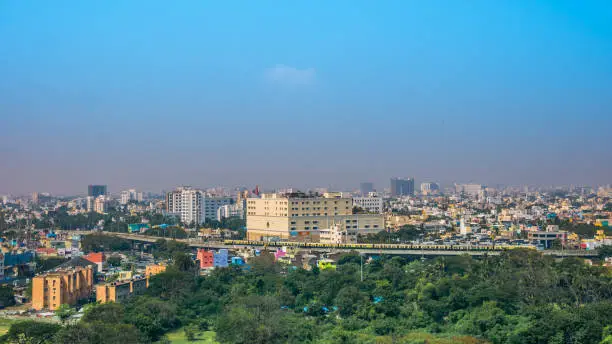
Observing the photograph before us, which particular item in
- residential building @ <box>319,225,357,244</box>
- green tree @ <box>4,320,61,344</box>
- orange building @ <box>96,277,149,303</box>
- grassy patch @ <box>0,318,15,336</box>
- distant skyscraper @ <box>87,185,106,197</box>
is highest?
distant skyscraper @ <box>87,185,106,197</box>

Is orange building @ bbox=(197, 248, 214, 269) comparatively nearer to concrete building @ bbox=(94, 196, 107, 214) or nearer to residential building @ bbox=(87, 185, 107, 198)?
concrete building @ bbox=(94, 196, 107, 214)

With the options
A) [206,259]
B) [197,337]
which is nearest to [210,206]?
[206,259]

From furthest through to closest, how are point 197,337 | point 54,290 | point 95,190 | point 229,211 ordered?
point 95,190, point 229,211, point 54,290, point 197,337

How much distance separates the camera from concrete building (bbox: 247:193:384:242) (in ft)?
113

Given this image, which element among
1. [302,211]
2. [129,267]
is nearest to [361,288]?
[129,267]

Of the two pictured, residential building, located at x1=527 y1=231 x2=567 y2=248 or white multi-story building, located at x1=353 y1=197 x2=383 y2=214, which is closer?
residential building, located at x1=527 y1=231 x2=567 y2=248

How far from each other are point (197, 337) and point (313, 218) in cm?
1976

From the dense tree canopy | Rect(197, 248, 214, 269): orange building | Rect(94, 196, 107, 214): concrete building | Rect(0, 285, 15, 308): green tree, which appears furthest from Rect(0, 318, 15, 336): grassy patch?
Rect(94, 196, 107, 214): concrete building

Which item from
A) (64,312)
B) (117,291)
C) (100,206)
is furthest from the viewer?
(100,206)

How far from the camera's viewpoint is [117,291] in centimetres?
1812

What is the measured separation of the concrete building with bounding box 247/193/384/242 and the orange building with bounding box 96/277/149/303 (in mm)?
15429

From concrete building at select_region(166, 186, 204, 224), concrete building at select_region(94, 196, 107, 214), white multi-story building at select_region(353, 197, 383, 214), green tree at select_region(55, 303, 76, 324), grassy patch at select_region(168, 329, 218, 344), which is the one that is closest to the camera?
grassy patch at select_region(168, 329, 218, 344)

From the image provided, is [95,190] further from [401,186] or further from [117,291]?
[117,291]

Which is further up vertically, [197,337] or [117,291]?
[117,291]
